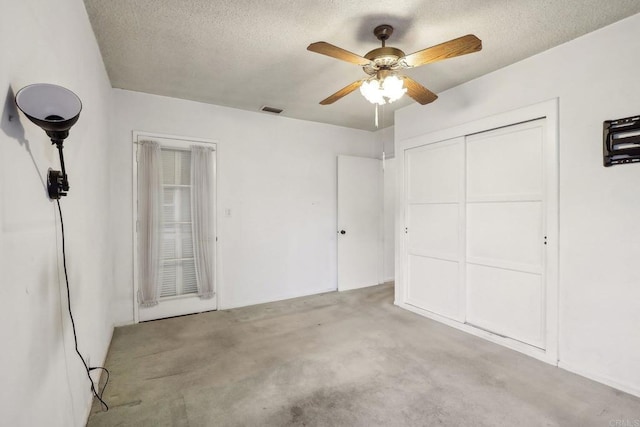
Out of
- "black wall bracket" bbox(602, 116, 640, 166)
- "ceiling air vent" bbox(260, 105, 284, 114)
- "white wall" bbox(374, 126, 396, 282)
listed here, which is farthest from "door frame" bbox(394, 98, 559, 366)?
"ceiling air vent" bbox(260, 105, 284, 114)

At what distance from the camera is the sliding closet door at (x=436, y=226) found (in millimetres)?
3301

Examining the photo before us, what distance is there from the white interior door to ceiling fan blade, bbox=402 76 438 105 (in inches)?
89.5

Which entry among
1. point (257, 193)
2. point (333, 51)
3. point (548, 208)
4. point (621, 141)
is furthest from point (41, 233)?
point (621, 141)

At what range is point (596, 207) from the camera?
7.50 feet

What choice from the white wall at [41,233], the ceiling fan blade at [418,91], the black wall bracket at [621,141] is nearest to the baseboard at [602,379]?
the black wall bracket at [621,141]

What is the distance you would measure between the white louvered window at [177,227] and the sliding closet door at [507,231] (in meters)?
3.19

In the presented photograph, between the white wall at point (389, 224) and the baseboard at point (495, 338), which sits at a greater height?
the white wall at point (389, 224)

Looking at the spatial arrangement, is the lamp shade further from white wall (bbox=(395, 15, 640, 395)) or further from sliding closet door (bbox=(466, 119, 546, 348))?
sliding closet door (bbox=(466, 119, 546, 348))

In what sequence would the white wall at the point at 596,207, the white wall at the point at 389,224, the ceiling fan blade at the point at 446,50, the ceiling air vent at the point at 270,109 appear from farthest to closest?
the white wall at the point at 389,224 < the ceiling air vent at the point at 270,109 < the white wall at the point at 596,207 < the ceiling fan blade at the point at 446,50

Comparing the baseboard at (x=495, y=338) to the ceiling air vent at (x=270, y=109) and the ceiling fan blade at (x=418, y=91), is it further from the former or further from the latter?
the ceiling air vent at (x=270, y=109)

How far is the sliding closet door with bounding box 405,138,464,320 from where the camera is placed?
10.8ft

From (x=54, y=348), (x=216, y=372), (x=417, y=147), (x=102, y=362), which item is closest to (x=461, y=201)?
(x=417, y=147)

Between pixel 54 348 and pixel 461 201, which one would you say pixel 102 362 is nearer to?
pixel 54 348

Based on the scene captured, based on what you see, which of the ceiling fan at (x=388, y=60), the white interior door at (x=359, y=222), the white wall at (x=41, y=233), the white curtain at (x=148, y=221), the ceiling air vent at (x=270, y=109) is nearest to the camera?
Answer: the white wall at (x=41, y=233)
